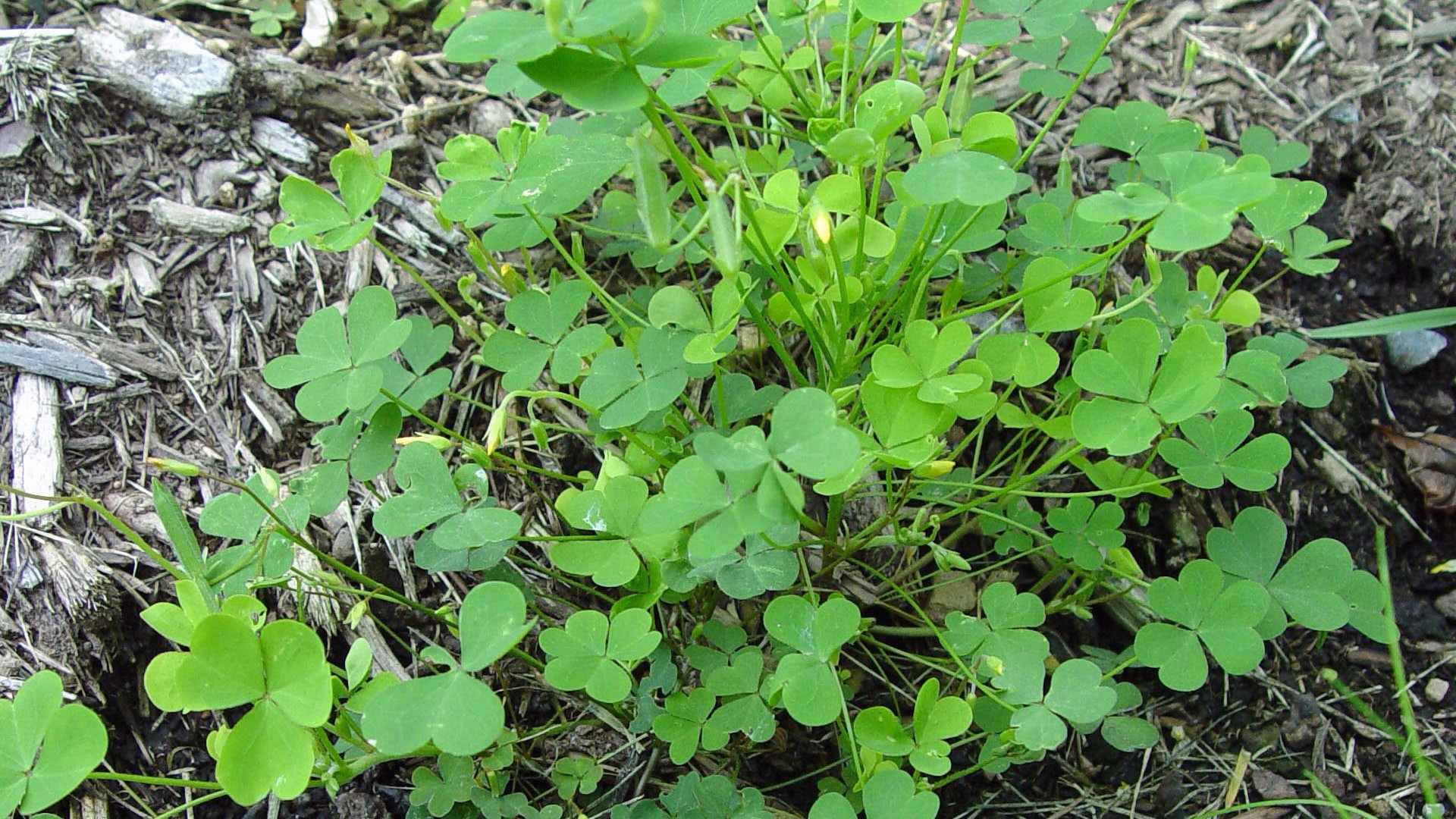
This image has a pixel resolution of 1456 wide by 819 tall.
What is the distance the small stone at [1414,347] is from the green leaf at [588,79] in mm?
2120

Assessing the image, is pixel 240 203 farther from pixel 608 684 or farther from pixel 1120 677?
pixel 1120 677

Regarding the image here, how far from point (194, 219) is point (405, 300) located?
1.78 feet

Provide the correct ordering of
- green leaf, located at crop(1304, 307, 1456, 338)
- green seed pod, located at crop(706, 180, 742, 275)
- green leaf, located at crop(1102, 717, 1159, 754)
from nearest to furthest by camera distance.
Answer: green seed pod, located at crop(706, 180, 742, 275) → green leaf, located at crop(1102, 717, 1159, 754) → green leaf, located at crop(1304, 307, 1456, 338)

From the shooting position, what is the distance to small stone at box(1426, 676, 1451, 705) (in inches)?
79.8

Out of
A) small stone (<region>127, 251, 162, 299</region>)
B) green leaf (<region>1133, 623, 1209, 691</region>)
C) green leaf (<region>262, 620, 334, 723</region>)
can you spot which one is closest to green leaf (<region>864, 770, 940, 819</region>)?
green leaf (<region>1133, 623, 1209, 691</region>)

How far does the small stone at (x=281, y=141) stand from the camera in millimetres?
2346

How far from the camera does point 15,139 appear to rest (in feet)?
7.22

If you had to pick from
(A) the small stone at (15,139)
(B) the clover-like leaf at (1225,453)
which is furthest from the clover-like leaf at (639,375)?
(A) the small stone at (15,139)

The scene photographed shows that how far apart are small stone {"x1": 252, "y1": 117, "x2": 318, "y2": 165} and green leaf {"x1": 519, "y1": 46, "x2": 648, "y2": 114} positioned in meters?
1.35

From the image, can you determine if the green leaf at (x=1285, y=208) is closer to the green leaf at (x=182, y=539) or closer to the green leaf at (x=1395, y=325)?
the green leaf at (x=1395, y=325)

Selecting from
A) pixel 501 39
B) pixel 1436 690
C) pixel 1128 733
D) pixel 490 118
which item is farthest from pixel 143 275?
pixel 1436 690

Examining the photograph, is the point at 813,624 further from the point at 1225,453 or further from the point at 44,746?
the point at 44,746

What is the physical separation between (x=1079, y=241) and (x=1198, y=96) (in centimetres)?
113

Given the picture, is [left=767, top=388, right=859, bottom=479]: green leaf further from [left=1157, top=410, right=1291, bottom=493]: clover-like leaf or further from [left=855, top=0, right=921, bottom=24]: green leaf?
[left=1157, top=410, right=1291, bottom=493]: clover-like leaf
